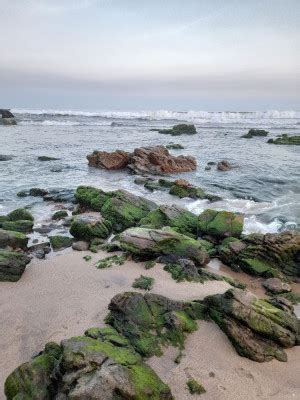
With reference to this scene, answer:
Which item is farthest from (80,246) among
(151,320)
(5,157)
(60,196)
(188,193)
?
(5,157)

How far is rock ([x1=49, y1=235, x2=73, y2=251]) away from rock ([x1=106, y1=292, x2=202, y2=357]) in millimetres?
5568

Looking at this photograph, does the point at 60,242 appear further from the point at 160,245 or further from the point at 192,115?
the point at 192,115

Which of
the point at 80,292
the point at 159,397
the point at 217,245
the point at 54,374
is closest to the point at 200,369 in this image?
the point at 159,397

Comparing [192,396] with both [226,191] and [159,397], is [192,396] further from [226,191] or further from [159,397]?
[226,191]

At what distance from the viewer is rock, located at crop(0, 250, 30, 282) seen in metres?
11.2

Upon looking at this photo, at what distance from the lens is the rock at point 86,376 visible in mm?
6086

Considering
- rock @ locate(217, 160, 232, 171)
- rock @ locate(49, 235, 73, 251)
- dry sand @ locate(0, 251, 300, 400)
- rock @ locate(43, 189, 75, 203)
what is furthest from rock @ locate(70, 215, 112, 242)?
rock @ locate(217, 160, 232, 171)

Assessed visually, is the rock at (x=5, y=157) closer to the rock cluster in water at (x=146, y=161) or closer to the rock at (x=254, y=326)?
the rock cluster in water at (x=146, y=161)

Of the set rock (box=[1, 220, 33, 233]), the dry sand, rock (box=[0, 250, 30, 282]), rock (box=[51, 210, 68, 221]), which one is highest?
rock (box=[0, 250, 30, 282])

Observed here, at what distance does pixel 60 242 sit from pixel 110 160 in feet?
62.6

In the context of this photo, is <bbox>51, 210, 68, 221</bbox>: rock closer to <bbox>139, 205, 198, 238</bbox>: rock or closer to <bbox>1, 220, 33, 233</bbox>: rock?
<bbox>1, 220, 33, 233</bbox>: rock

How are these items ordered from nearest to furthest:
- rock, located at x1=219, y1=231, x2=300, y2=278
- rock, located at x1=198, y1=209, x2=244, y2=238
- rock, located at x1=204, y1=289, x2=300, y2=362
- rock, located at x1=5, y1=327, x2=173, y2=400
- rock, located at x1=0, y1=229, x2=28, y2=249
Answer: rock, located at x1=5, y1=327, x2=173, y2=400 → rock, located at x1=204, y1=289, x2=300, y2=362 → rock, located at x1=219, y1=231, x2=300, y2=278 → rock, located at x1=0, y1=229, x2=28, y2=249 → rock, located at x1=198, y1=209, x2=244, y2=238

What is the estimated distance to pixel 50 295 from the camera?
10.6 metres

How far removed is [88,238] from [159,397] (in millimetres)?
9021
